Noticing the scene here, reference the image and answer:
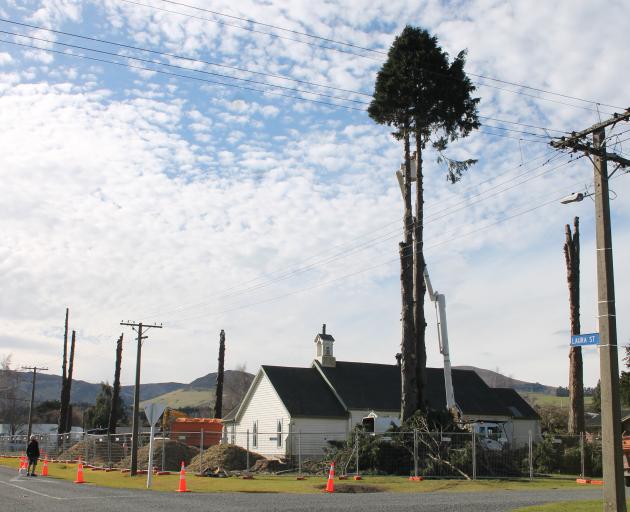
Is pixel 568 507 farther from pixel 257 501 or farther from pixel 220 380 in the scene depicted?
pixel 220 380

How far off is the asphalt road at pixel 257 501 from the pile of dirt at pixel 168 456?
594 inches

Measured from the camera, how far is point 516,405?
5219cm

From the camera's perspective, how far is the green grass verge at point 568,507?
646 inches

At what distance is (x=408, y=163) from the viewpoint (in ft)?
120

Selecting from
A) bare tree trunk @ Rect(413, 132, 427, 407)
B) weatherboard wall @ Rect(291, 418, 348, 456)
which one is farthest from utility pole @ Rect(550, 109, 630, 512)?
weatherboard wall @ Rect(291, 418, 348, 456)

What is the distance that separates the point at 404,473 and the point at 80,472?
13123mm

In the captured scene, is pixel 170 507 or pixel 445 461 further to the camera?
pixel 445 461

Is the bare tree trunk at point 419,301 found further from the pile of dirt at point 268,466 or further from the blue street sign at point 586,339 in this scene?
the blue street sign at point 586,339

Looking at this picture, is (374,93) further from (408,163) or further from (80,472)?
(80,472)

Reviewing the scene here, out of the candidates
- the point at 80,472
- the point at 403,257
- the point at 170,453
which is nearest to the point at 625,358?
the point at 403,257

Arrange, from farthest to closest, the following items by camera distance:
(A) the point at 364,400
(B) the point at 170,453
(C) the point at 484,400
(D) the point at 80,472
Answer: (C) the point at 484,400, (A) the point at 364,400, (B) the point at 170,453, (D) the point at 80,472

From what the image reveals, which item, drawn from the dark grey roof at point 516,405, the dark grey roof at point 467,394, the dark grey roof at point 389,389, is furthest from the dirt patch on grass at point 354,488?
the dark grey roof at point 516,405

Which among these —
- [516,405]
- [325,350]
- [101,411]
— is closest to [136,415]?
[325,350]

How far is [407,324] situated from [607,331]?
1964 centimetres
